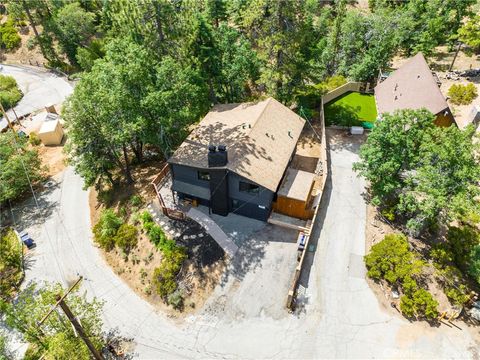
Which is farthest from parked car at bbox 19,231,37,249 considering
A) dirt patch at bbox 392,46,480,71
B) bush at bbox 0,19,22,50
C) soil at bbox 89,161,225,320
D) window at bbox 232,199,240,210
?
dirt patch at bbox 392,46,480,71

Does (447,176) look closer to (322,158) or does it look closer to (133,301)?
(322,158)

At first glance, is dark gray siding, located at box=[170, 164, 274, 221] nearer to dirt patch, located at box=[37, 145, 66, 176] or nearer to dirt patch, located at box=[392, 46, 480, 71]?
dirt patch, located at box=[37, 145, 66, 176]

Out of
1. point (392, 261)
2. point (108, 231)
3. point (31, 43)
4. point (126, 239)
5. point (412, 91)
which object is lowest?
point (126, 239)

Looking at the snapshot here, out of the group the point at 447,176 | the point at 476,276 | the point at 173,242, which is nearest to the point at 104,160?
the point at 173,242

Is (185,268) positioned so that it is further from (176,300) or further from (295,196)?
(295,196)

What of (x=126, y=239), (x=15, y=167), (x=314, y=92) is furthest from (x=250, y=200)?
(x=15, y=167)

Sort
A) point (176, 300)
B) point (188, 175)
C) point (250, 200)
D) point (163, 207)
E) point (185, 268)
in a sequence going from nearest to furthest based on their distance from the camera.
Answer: point (176, 300), point (185, 268), point (250, 200), point (188, 175), point (163, 207)
